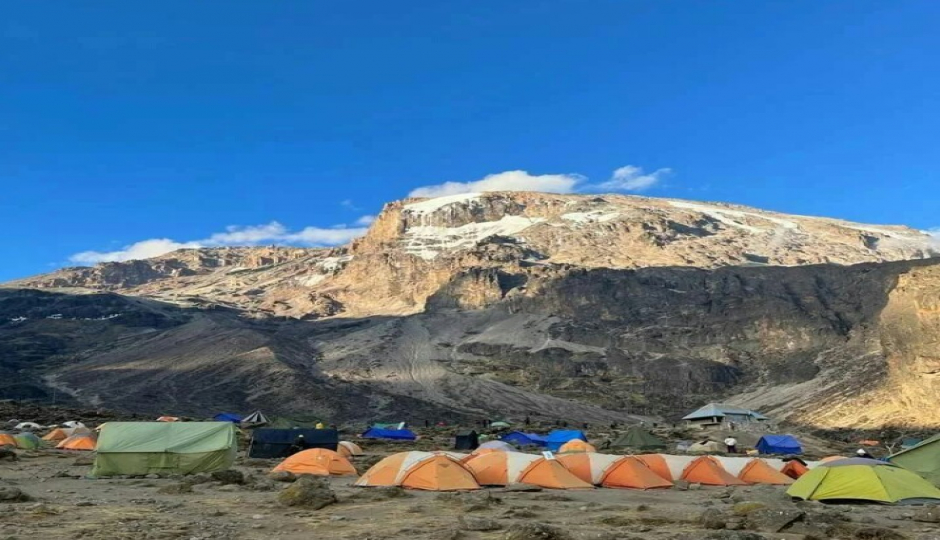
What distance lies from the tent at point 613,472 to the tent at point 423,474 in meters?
3.08

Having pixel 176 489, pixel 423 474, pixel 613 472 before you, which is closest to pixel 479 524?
pixel 423 474

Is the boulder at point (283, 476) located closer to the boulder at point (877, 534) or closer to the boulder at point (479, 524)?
the boulder at point (479, 524)

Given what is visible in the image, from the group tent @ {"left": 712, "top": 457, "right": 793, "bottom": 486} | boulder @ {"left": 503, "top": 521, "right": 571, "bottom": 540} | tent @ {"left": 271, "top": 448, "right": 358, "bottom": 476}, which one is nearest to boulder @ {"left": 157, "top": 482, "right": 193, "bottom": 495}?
tent @ {"left": 271, "top": 448, "right": 358, "bottom": 476}

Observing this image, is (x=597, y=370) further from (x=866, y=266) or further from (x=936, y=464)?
(x=936, y=464)

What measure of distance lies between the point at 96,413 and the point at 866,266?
118043 mm

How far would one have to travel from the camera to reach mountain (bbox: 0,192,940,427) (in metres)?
80.4

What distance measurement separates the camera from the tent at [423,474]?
1656 cm

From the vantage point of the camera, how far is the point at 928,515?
11.9 meters

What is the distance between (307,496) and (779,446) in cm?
3141

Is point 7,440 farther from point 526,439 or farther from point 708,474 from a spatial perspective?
point 708,474

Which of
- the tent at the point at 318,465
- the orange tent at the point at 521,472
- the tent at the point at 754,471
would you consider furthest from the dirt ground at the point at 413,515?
the tent at the point at 318,465

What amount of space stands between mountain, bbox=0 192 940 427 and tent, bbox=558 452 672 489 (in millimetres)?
41317

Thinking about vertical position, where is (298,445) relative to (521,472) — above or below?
above

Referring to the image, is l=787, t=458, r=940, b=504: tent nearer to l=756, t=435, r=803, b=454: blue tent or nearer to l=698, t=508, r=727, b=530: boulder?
l=698, t=508, r=727, b=530: boulder
